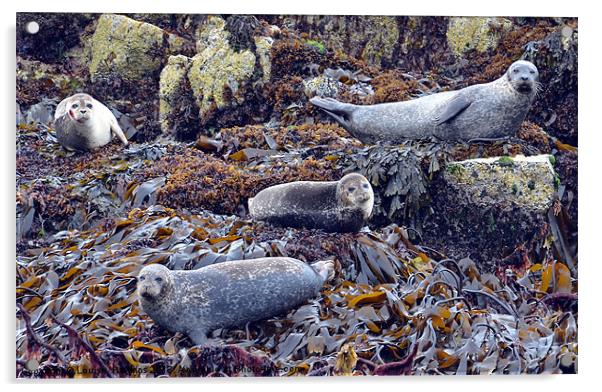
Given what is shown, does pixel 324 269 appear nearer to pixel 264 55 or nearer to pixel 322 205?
pixel 322 205

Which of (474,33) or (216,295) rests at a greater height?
(474,33)

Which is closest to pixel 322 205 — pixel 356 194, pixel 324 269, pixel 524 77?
pixel 356 194

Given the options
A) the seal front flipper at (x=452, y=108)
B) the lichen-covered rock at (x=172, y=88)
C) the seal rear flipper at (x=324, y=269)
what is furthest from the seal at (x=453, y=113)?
the seal rear flipper at (x=324, y=269)

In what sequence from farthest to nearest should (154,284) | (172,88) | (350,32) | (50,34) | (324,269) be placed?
(172,88), (350,32), (50,34), (324,269), (154,284)

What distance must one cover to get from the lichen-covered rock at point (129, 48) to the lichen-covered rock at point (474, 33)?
6.54 feet

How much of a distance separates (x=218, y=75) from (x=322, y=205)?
1355 mm

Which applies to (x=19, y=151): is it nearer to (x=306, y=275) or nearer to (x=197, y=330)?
(x=197, y=330)

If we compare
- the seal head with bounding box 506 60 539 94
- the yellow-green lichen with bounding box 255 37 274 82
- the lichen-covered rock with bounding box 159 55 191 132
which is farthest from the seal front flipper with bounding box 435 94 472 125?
the lichen-covered rock with bounding box 159 55 191 132

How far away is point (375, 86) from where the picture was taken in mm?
7059

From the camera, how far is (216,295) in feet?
19.8

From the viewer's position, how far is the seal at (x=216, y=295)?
6027mm

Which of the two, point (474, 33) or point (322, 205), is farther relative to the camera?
point (474, 33)

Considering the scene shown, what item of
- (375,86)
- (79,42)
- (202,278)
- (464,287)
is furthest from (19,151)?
(464,287)

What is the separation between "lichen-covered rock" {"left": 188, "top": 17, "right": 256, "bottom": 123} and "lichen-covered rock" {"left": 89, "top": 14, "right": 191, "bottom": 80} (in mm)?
195
